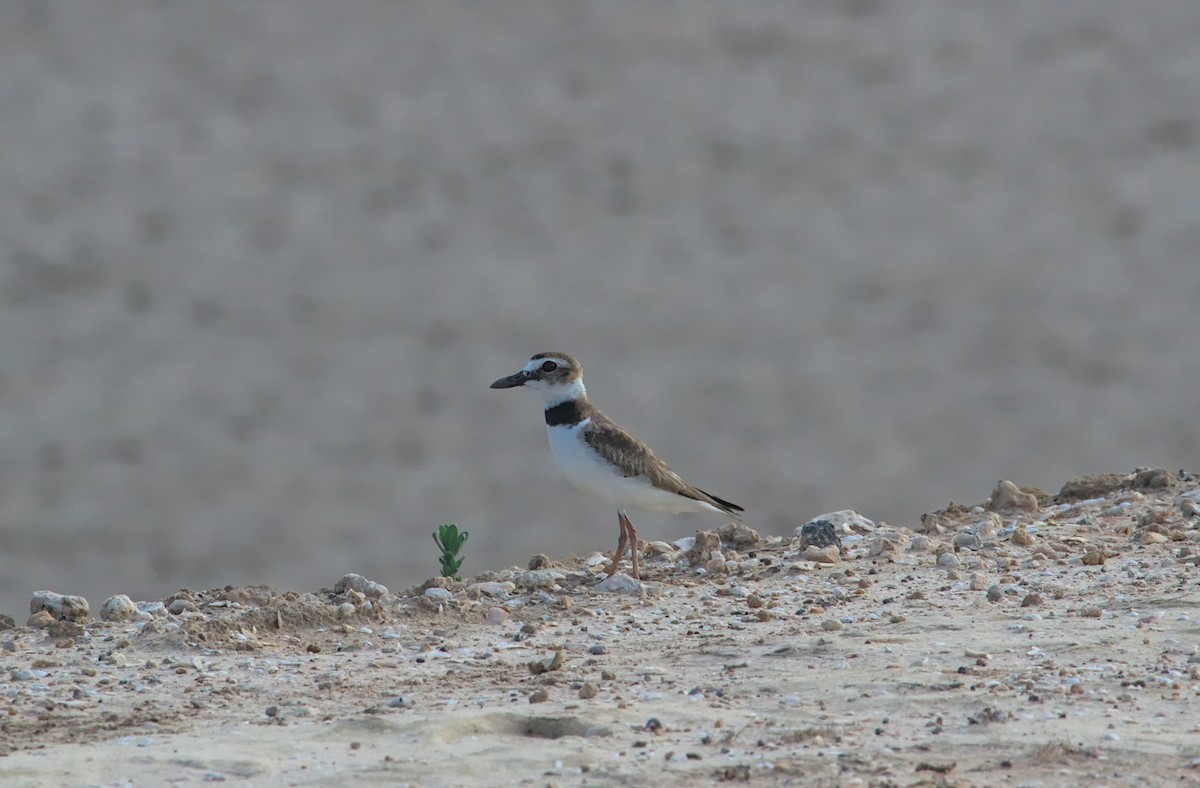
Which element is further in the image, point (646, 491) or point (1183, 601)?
point (646, 491)

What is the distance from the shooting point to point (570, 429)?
7.54 m

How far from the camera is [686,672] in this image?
4.94 meters

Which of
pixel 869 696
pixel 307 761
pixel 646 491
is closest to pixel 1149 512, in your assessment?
pixel 646 491

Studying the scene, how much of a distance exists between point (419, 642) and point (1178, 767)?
2685 mm

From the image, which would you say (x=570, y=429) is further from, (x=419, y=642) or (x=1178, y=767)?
(x=1178, y=767)

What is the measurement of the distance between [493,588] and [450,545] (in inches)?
26.1

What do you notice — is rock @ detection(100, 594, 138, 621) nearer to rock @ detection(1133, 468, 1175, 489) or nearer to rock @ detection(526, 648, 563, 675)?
rock @ detection(526, 648, 563, 675)

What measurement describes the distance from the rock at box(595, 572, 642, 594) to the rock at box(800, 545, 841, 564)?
29.9 inches

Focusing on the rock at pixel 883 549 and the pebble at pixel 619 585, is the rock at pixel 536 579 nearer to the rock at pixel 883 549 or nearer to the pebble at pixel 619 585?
the pebble at pixel 619 585

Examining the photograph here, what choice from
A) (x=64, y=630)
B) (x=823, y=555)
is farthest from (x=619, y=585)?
(x=64, y=630)

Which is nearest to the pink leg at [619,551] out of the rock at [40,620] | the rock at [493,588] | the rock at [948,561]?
the rock at [493,588]

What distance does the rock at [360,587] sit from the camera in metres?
6.14

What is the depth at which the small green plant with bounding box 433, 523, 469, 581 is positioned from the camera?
682 centimetres

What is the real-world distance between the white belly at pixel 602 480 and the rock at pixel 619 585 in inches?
37.3
